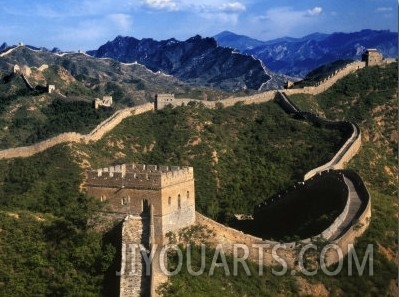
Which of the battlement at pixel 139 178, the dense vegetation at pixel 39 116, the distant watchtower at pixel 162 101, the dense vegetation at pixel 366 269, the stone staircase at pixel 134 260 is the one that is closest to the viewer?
the stone staircase at pixel 134 260

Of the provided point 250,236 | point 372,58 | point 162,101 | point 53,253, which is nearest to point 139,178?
point 53,253

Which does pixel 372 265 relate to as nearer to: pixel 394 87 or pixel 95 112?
pixel 394 87

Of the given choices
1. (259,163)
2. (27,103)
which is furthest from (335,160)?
(27,103)

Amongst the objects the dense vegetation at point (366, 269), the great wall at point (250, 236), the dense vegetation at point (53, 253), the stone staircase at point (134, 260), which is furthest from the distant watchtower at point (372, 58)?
the stone staircase at point (134, 260)

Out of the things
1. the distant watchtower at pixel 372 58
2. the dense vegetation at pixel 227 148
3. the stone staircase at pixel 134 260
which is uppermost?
the distant watchtower at pixel 372 58

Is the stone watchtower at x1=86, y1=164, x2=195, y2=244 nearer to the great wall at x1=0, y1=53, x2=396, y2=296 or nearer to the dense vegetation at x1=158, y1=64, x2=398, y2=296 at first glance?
the great wall at x1=0, y1=53, x2=396, y2=296

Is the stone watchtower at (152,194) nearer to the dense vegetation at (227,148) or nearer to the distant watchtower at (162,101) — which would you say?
the dense vegetation at (227,148)

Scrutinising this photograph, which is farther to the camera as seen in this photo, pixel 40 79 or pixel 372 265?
pixel 40 79
